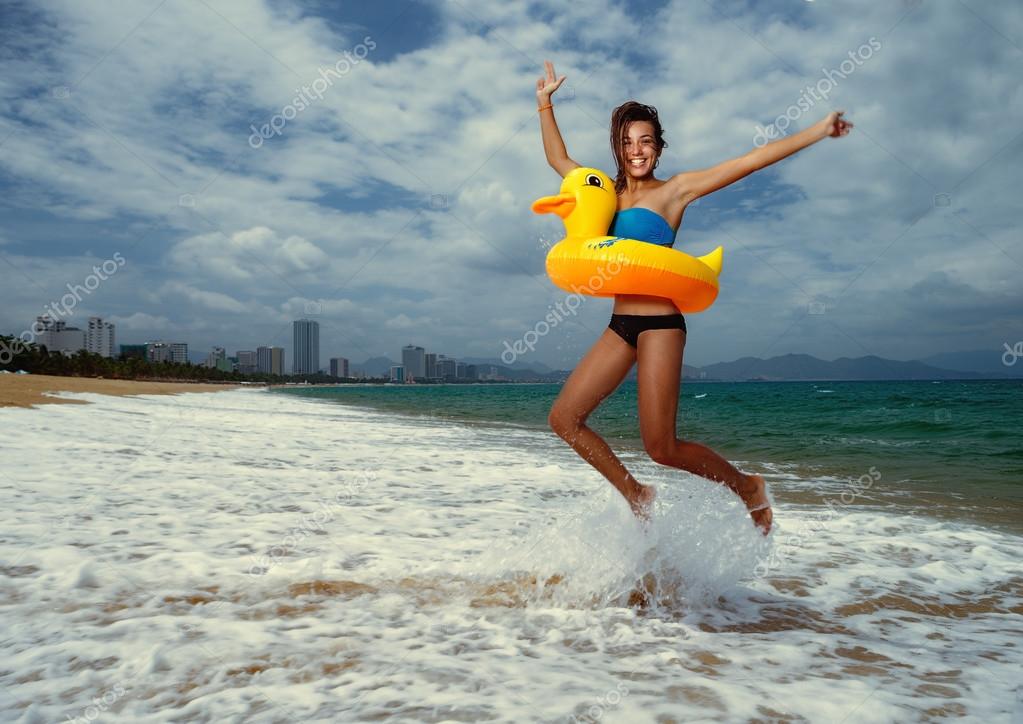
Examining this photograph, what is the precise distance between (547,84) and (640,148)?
785mm

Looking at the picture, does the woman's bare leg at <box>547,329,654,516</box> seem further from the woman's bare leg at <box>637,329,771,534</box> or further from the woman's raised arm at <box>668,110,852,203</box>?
the woman's raised arm at <box>668,110,852,203</box>

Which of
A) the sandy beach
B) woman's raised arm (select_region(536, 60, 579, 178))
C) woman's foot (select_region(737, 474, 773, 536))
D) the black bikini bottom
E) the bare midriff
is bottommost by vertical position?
woman's foot (select_region(737, 474, 773, 536))

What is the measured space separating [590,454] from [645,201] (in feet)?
4.23

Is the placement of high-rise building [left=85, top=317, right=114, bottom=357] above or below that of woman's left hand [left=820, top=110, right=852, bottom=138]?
above

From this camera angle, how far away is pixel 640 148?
345 centimetres

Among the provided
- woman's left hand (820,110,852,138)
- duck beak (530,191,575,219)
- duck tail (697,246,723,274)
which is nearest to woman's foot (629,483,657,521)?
duck tail (697,246,723,274)

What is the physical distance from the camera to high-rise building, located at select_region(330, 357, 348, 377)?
165000 millimetres

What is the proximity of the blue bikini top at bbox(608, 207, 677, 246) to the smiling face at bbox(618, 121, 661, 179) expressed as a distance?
9.1 inches

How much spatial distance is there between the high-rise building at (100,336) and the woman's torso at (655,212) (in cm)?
10622

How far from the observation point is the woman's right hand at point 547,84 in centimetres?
383

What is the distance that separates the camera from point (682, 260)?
127 inches

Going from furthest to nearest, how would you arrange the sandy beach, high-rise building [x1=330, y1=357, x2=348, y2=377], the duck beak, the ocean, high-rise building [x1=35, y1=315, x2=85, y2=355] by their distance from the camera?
high-rise building [x1=330, y1=357, x2=348, y2=377]
high-rise building [x1=35, y1=315, x2=85, y2=355]
the sandy beach
the duck beak
the ocean

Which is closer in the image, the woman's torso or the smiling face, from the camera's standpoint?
the woman's torso

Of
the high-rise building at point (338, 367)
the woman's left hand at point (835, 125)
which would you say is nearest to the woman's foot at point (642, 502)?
the woman's left hand at point (835, 125)
